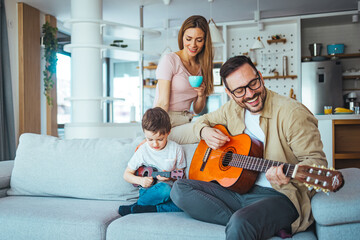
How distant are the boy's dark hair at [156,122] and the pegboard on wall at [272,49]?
4.68 meters

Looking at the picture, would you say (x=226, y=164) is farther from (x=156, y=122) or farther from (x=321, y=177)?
(x=321, y=177)

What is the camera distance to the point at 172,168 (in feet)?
6.15

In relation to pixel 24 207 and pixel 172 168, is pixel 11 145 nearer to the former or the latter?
pixel 24 207

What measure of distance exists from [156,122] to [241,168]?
0.49 meters

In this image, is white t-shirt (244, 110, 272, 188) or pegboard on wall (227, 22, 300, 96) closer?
white t-shirt (244, 110, 272, 188)

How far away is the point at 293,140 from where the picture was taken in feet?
4.94

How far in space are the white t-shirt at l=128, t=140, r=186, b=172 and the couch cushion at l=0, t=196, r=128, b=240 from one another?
283 mm

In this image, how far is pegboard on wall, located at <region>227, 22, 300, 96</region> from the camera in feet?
20.2

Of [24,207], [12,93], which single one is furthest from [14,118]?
[24,207]

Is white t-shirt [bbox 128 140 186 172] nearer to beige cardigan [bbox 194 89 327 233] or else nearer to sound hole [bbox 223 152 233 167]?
sound hole [bbox 223 152 233 167]

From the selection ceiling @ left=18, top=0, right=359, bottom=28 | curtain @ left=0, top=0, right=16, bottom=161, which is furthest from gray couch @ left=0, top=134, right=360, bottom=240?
ceiling @ left=18, top=0, right=359, bottom=28

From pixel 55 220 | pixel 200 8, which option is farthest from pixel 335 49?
pixel 55 220

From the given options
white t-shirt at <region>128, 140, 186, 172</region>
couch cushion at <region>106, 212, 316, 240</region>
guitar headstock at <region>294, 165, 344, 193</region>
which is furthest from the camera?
white t-shirt at <region>128, 140, 186, 172</region>

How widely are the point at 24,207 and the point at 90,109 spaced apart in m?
2.11
